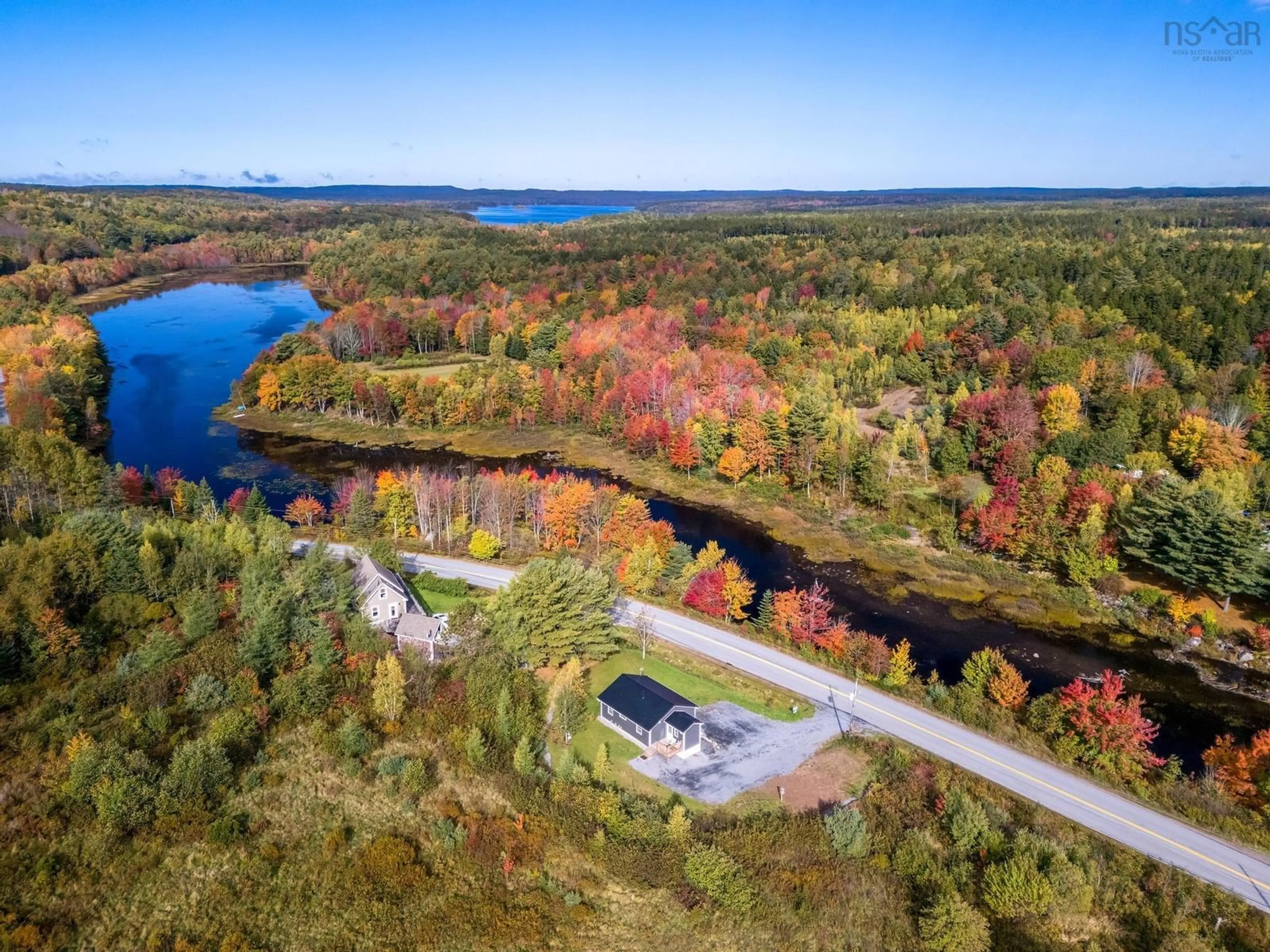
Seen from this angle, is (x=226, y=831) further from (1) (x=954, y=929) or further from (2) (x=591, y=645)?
(1) (x=954, y=929)

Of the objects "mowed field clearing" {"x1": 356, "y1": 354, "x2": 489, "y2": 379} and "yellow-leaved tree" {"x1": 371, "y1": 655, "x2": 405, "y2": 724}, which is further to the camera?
"mowed field clearing" {"x1": 356, "y1": 354, "x2": 489, "y2": 379}

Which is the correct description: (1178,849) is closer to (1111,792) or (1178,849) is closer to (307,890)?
(1111,792)

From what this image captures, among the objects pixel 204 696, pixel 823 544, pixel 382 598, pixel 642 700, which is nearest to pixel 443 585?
pixel 382 598

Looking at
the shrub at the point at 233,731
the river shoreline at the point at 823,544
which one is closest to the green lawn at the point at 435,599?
the shrub at the point at 233,731

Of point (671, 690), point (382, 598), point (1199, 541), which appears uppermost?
point (1199, 541)

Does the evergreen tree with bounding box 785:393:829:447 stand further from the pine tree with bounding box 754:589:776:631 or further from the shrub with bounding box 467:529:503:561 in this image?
the shrub with bounding box 467:529:503:561

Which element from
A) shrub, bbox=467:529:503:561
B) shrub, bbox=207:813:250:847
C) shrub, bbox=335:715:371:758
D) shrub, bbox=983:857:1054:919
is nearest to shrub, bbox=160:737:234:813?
shrub, bbox=207:813:250:847
